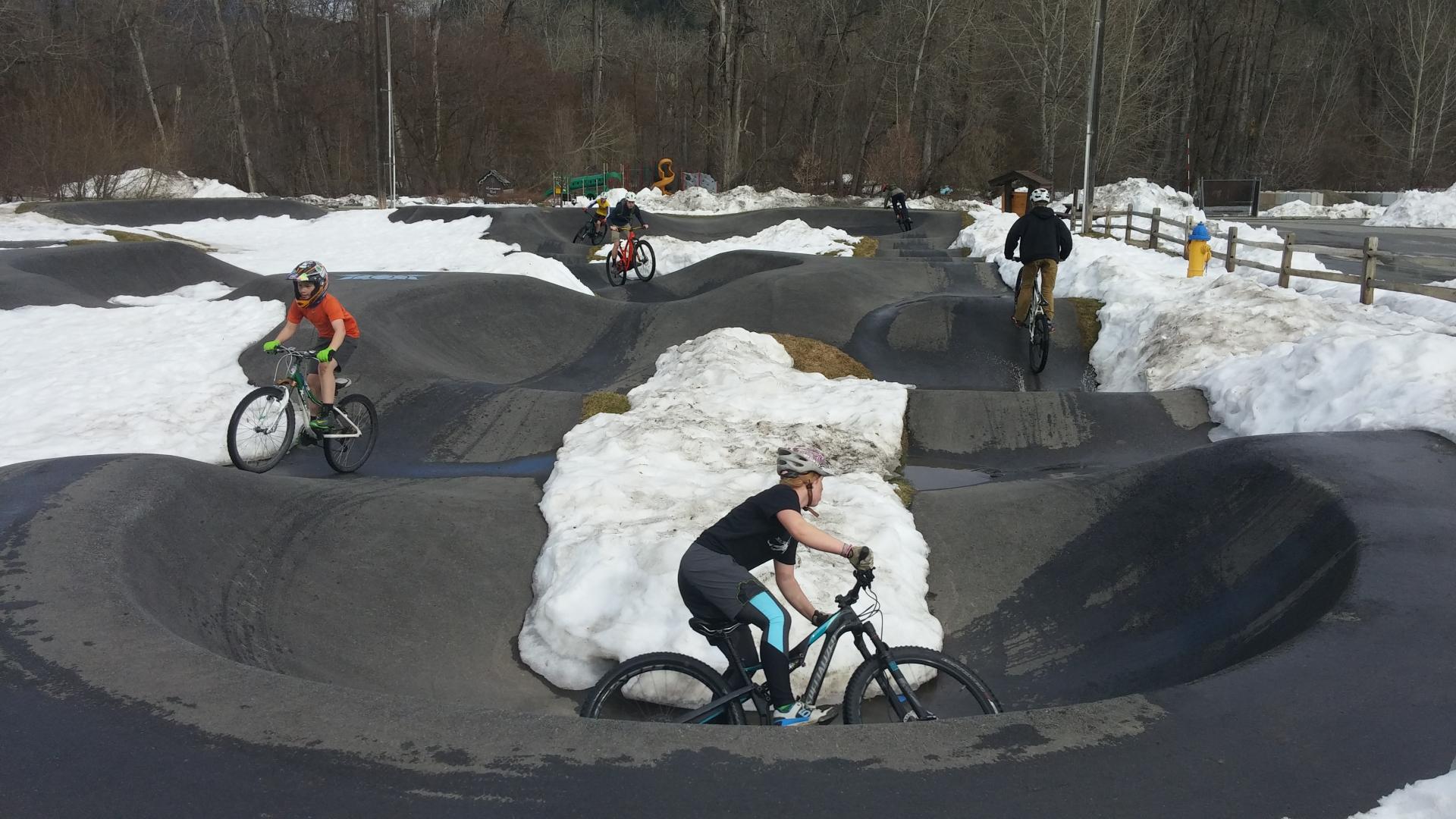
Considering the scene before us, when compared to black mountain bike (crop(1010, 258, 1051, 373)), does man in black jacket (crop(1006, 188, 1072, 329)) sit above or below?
above

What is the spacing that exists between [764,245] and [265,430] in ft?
78.3

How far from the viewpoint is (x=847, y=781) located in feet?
13.1

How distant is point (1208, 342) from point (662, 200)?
113 feet

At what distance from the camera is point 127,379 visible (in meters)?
12.6

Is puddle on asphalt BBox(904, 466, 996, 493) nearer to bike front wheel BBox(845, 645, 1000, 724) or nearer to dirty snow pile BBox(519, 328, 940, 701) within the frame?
dirty snow pile BBox(519, 328, 940, 701)

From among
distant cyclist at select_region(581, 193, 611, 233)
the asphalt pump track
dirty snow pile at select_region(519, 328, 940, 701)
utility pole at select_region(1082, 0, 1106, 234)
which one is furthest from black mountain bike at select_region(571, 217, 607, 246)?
dirty snow pile at select_region(519, 328, 940, 701)

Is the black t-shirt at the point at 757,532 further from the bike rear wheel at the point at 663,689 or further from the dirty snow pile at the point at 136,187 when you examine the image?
the dirty snow pile at the point at 136,187

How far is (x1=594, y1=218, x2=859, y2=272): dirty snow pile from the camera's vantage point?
3020cm

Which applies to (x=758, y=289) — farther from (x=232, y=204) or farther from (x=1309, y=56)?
(x=1309, y=56)

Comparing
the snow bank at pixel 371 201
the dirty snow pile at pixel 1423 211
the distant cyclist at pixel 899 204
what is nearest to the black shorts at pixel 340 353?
the distant cyclist at pixel 899 204

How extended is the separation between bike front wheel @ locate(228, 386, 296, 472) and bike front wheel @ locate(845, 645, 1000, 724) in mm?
7165

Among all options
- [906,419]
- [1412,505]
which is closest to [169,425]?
[906,419]

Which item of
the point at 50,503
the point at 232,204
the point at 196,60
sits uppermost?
the point at 196,60

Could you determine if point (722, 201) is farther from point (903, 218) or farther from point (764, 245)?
point (764, 245)
